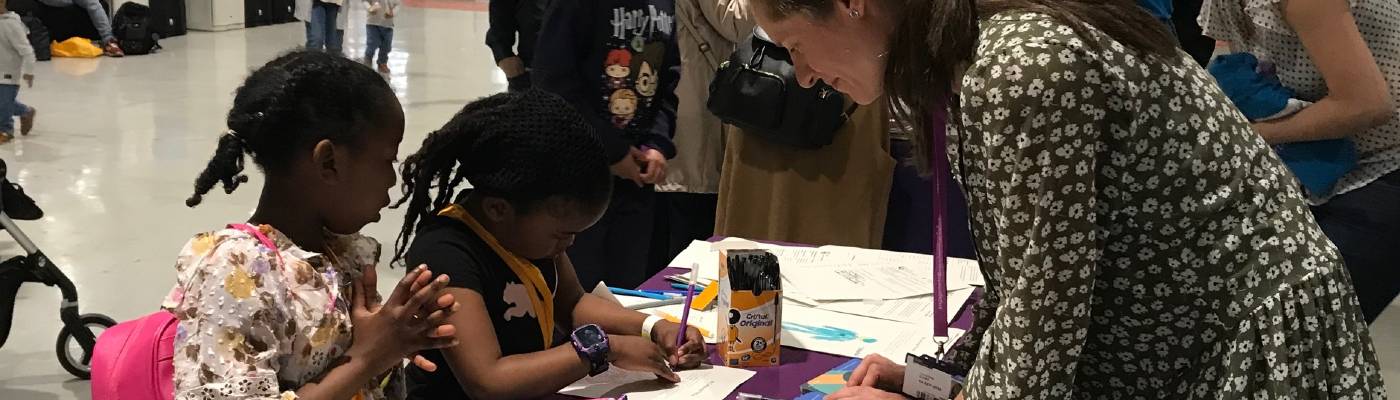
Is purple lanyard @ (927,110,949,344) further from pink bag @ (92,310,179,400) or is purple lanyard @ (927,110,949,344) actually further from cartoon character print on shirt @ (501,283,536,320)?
pink bag @ (92,310,179,400)

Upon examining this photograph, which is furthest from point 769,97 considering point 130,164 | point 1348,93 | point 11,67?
point 11,67

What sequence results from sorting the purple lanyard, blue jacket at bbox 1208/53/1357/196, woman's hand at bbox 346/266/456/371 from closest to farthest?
the purple lanyard → woman's hand at bbox 346/266/456/371 → blue jacket at bbox 1208/53/1357/196

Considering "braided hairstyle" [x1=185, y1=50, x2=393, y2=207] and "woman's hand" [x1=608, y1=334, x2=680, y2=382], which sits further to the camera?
"woman's hand" [x1=608, y1=334, x2=680, y2=382]

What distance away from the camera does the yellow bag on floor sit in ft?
30.8

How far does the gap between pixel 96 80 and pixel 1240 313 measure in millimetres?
8615

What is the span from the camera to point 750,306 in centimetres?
172

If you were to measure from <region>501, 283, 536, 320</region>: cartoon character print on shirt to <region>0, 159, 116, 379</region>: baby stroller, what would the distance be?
1.94 m

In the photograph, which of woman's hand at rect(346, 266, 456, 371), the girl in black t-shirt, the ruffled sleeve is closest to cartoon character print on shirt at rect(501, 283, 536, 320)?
the girl in black t-shirt

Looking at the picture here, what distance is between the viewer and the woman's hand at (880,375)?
161 centimetres

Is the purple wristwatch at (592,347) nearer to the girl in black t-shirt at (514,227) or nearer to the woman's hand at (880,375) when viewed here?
the girl in black t-shirt at (514,227)

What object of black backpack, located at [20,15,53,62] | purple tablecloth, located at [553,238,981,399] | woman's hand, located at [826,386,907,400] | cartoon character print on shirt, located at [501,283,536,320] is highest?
cartoon character print on shirt, located at [501,283,536,320]

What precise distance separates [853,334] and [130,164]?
15.8ft

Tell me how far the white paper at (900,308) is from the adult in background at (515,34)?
1.41 m

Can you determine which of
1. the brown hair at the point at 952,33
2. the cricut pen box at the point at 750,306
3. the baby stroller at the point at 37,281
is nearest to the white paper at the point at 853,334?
the cricut pen box at the point at 750,306
